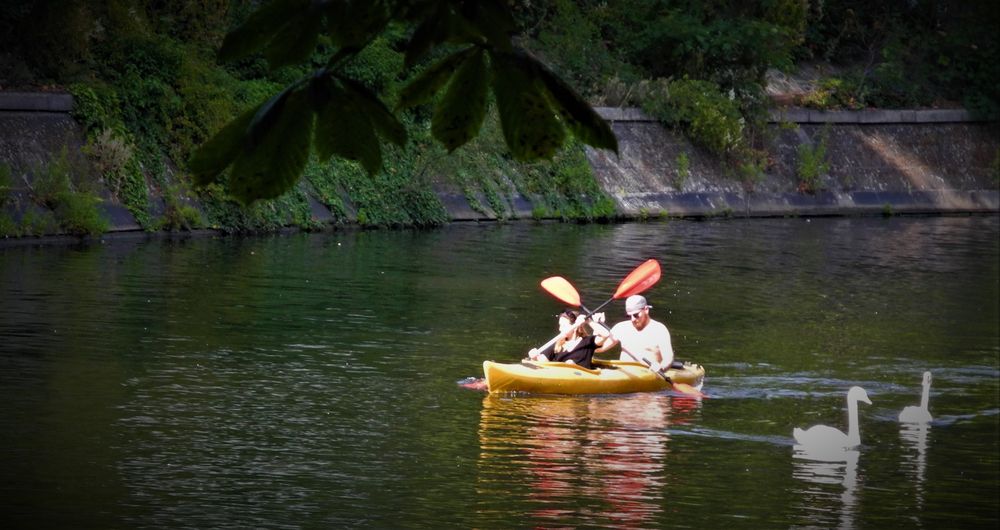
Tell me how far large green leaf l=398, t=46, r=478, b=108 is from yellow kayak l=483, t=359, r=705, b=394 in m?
12.9

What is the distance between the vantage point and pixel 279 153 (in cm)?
400

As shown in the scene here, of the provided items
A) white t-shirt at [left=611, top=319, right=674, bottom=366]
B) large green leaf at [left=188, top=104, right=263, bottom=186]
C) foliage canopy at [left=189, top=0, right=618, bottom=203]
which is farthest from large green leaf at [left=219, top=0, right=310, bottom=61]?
white t-shirt at [left=611, top=319, right=674, bottom=366]

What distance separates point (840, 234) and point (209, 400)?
1012 inches

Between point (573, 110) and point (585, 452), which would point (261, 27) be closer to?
point (573, 110)

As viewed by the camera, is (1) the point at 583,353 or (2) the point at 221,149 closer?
(2) the point at 221,149

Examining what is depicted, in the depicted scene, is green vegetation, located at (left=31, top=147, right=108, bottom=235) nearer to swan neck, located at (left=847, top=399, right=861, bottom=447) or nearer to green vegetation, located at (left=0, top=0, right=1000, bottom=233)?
green vegetation, located at (left=0, top=0, right=1000, bottom=233)

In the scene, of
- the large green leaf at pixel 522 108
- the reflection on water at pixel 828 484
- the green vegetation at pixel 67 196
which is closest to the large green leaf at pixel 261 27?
the large green leaf at pixel 522 108

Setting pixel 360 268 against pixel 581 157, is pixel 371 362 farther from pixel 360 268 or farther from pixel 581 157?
pixel 581 157

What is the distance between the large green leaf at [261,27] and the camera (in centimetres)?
402

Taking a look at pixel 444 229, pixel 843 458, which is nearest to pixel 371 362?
pixel 843 458

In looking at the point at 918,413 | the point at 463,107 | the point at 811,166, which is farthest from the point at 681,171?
the point at 463,107

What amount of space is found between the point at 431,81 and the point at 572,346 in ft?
46.8

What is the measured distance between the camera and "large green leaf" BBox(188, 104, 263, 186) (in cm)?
394

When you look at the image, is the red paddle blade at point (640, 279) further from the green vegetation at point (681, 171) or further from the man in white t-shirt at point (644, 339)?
the green vegetation at point (681, 171)
